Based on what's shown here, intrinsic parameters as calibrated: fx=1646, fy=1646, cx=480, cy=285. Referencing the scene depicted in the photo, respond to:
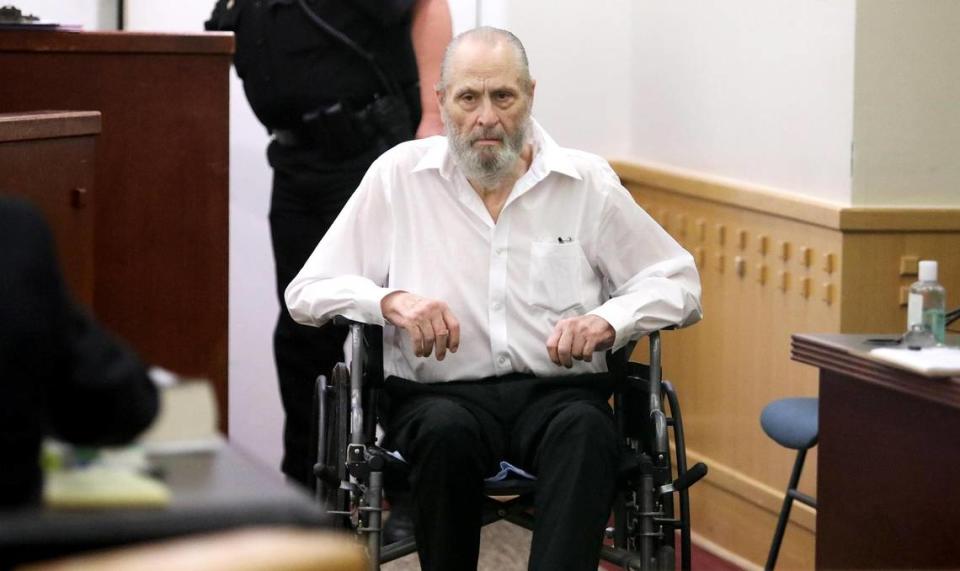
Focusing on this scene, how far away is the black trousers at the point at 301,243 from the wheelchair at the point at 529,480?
95 centimetres

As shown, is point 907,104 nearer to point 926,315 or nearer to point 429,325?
point 926,315

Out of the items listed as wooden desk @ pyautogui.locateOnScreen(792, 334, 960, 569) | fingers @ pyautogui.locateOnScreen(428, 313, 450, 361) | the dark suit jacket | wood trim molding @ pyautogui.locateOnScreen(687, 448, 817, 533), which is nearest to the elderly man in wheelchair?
fingers @ pyautogui.locateOnScreen(428, 313, 450, 361)

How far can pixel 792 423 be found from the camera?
11.9 feet

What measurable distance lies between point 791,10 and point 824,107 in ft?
1.02

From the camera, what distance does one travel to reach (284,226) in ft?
Answer: 14.5

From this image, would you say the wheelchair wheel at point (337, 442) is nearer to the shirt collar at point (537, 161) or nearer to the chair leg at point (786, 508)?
the shirt collar at point (537, 161)

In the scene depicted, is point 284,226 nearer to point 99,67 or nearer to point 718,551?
point 99,67

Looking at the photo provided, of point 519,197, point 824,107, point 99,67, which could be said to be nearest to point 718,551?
point 824,107

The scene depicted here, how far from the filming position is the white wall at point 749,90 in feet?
13.0

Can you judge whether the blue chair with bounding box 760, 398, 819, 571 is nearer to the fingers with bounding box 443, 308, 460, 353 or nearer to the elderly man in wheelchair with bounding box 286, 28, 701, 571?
the elderly man in wheelchair with bounding box 286, 28, 701, 571

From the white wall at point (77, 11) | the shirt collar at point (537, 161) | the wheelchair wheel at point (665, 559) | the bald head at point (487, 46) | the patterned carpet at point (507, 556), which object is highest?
the white wall at point (77, 11)

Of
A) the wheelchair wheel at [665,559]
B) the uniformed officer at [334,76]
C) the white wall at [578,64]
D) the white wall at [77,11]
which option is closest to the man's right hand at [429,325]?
the wheelchair wheel at [665,559]

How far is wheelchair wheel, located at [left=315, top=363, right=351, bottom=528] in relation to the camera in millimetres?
3092

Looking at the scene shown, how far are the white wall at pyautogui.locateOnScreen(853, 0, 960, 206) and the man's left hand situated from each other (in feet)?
3.48
